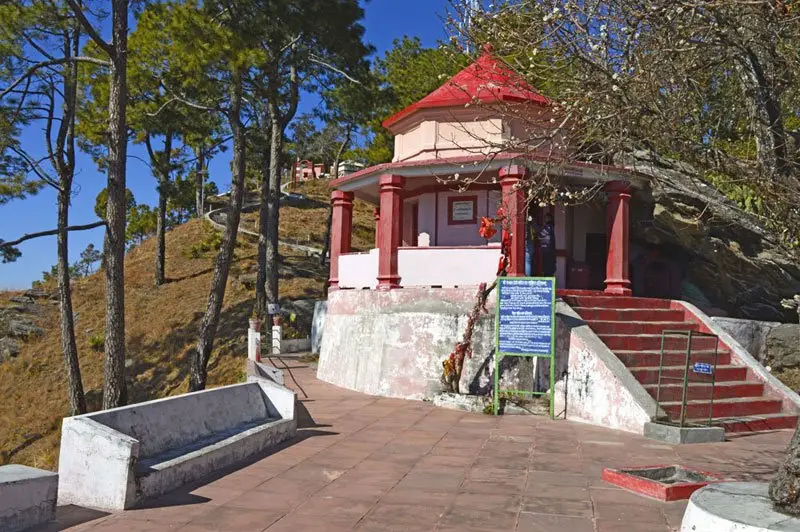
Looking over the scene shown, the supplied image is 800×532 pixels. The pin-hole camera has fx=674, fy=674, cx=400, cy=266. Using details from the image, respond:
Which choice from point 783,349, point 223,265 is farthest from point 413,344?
point 783,349

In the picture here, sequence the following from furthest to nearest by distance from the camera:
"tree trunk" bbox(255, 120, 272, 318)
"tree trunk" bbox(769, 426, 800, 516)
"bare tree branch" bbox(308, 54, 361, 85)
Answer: "tree trunk" bbox(255, 120, 272, 318), "bare tree branch" bbox(308, 54, 361, 85), "tree trunk" bbox(769, 426, 800, 516)

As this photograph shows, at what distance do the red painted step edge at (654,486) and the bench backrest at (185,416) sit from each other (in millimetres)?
4424

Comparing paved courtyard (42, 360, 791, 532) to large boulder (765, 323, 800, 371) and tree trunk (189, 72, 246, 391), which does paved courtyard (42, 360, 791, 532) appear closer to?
large boulder (765, 323, 800, 371)

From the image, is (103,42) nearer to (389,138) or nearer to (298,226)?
(389,138)

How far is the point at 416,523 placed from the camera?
17.8ft

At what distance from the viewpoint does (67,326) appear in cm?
1788

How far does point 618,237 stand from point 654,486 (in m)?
8.33

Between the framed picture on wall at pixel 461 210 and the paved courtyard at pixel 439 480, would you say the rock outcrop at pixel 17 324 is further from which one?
the paved courtyard at pixel 439 480

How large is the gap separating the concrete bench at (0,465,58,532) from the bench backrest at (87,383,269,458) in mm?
790

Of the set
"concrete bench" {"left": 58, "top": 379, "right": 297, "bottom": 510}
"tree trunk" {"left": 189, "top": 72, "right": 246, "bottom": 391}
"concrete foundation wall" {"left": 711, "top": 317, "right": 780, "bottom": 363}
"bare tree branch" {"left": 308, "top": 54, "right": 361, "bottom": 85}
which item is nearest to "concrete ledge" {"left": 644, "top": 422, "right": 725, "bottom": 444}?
"concrete foundation wall" {"left": 711, "top": 317, "right": 780, "bottom": 363}

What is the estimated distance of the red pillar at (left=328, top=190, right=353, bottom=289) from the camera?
1623cm

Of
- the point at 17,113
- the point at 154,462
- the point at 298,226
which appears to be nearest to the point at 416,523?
the point at 154,462

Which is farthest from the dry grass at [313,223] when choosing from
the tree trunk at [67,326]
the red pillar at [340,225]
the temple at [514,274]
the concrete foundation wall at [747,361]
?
the concrete foundation wall at [747,361]

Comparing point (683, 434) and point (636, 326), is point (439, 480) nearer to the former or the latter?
point (683, 434)
